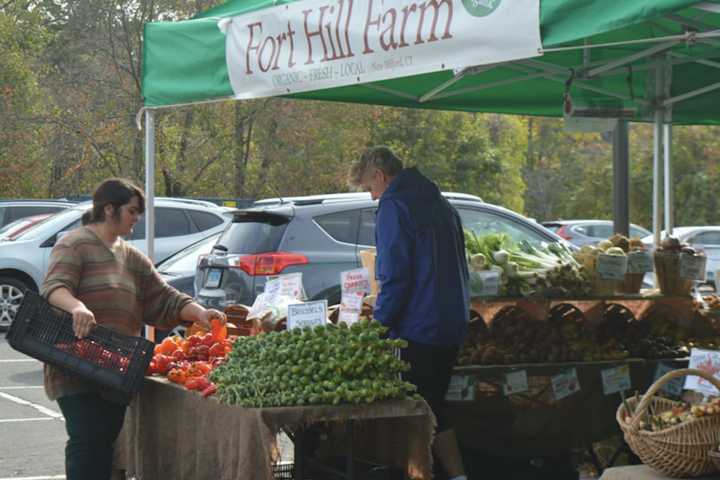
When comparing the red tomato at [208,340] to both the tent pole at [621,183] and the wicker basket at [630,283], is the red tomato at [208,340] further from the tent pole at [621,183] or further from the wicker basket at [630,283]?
the tent pole at [621,183]

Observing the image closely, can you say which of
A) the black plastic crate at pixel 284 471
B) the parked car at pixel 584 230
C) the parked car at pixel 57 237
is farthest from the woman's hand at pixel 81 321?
the parked car at pixel 584 230

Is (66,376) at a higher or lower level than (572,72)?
lower

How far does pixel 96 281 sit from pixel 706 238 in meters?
18.0

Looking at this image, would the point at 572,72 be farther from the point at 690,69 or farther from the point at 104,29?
the point at 104,29

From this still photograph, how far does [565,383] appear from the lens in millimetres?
6844

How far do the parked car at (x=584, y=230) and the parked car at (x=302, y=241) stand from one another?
15671mm

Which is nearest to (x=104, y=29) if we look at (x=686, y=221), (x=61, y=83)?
(x=61, y=83)

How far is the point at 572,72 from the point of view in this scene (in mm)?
7191

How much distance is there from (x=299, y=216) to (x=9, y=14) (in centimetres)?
1837

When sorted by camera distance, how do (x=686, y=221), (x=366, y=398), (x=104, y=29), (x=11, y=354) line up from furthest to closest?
1. (x=686, y=221)
2. (x=104, y=29)
3. (x=11, y=354)
4. (x=366, y=398)

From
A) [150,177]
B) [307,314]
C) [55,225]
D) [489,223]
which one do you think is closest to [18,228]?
[55,225]

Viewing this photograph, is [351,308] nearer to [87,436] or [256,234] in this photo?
[87,436]

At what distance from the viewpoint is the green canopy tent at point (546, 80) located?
6.80 metres

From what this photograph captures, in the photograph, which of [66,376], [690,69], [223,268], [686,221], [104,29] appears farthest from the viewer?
[686,221]
